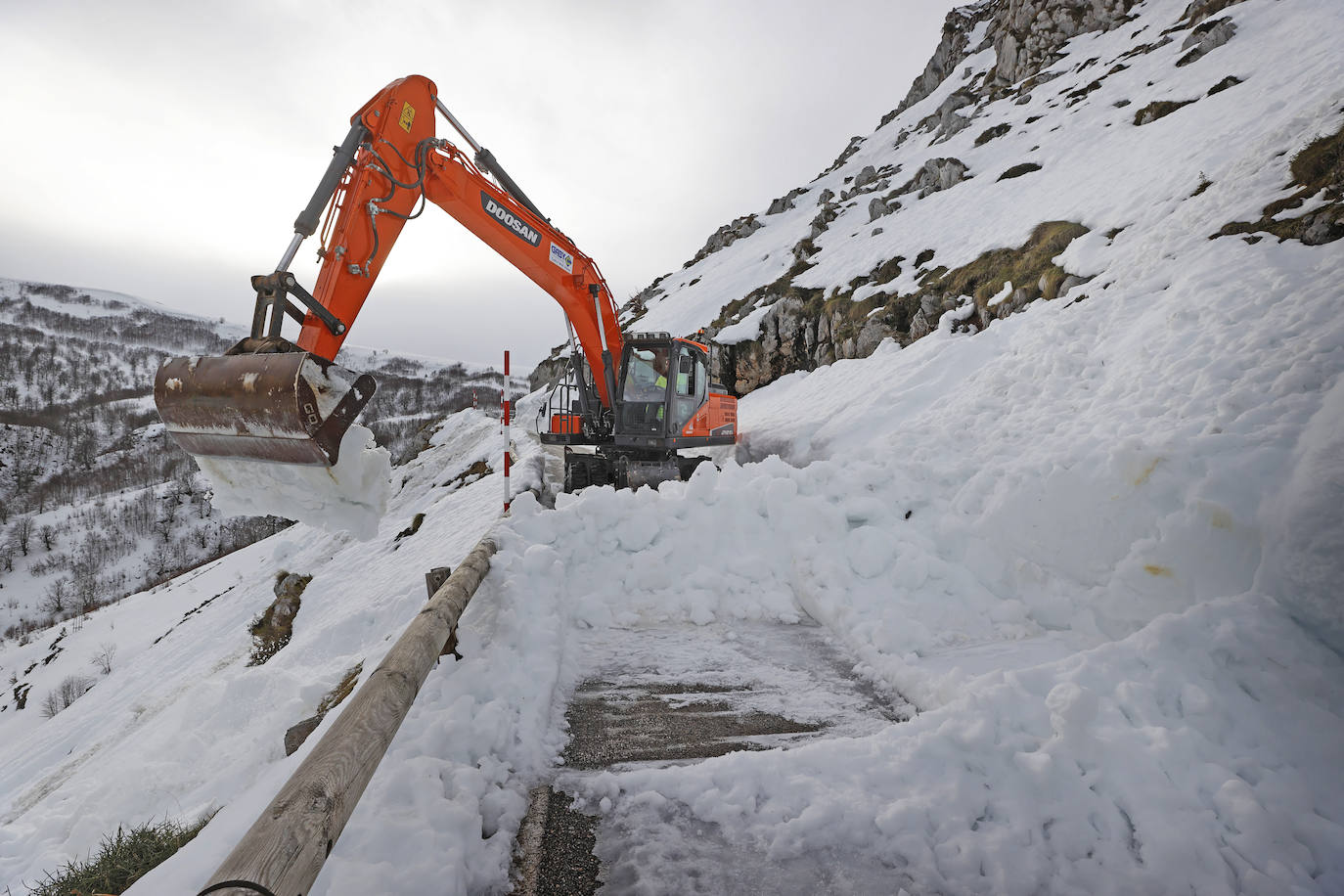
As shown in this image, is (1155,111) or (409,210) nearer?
(409,210)

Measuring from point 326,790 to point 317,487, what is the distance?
218 cm

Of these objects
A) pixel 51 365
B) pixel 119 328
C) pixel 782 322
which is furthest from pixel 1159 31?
pixel 119 328

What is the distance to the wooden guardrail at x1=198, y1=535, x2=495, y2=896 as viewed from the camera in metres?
1.28

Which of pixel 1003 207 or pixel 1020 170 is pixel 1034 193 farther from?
pixel 1020 170

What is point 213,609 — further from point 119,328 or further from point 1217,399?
point 119,328

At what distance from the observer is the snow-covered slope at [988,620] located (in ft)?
6.99

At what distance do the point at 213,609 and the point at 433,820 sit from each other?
55.2 ft

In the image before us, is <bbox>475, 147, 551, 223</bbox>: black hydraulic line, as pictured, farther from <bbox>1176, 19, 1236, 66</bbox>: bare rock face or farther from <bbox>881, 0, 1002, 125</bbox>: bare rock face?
<bbox>881, 0, 1002, 125</bbox>: bare rock face

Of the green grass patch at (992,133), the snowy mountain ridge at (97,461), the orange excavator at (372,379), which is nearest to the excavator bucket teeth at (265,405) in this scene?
the orange excavator at (372,379)

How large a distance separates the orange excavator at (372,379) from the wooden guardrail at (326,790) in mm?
1314

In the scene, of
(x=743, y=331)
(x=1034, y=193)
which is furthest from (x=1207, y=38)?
(x=743, y=331)

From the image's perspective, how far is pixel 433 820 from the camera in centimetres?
218

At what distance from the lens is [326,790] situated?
161 cm

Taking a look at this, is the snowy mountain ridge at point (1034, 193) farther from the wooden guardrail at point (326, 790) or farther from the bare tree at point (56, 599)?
the bare tree at point (56, 599)
